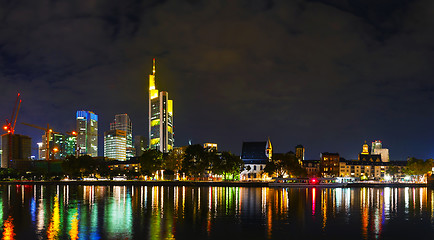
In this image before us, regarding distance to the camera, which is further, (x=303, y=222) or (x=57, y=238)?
(x=303, y=222)

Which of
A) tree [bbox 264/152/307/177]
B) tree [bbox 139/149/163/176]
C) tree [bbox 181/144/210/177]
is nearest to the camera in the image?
tree [bbox 181/144/210/177]

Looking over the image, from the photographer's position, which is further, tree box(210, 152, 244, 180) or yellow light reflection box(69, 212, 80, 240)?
tree box(210, 152, 244, 180)

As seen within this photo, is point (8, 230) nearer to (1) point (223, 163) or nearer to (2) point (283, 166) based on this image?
(1) point (223, 163)

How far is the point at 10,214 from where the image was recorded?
48219 millimetres

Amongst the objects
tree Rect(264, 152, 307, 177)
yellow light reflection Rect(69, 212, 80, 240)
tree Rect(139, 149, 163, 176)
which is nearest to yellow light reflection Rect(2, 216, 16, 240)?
yellow light reflection Rect(69, 212, 80, 240)

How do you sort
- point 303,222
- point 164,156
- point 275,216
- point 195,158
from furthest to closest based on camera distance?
point 164,156, point 195,158, point 275,216, point 303,222

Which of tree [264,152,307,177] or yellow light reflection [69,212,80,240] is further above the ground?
yellow light reflection [69,212,80,240]

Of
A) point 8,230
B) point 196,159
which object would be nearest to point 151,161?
point 196,159

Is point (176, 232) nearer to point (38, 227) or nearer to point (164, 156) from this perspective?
point (38, 227)

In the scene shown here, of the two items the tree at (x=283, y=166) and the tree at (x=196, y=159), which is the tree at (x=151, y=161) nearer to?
the tree at (x=196, y=159)

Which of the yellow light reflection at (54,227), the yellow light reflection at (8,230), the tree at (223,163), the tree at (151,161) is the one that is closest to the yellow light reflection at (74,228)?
the yellow light reflection at (54,227)

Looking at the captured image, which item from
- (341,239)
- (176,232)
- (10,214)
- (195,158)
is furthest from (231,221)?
(195,158)

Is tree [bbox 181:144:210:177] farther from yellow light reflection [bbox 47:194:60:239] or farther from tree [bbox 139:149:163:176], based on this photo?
yellow light reflection [bbox 47:194:60:239]

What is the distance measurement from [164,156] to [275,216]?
15314 cm
